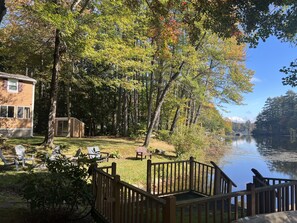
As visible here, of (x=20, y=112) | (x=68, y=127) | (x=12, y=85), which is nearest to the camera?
(x=12, y=85)

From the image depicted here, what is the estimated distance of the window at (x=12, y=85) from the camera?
19984 mm

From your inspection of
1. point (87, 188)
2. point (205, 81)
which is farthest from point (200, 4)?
point (205, 81)

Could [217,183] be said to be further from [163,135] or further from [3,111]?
[3,111]

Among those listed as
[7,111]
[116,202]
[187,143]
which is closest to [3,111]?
[7,111]

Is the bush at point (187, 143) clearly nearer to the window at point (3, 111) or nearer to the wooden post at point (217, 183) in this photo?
the wooden post at point (217, 183)

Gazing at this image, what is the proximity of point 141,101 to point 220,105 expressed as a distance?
27.4ft

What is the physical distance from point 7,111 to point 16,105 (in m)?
0.80

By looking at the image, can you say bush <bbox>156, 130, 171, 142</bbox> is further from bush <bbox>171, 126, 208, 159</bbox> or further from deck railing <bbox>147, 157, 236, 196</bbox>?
deck railing <bbox>147, 157, 236, 196</bbox>

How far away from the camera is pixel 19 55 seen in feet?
50.9

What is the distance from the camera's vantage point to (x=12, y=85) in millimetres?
20156

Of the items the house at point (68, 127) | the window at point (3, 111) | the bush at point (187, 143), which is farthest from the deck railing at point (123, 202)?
the house at point (68, 127)

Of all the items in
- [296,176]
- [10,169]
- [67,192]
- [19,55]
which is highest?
[19,55]

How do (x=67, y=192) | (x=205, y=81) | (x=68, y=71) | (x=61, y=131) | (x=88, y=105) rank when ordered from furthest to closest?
1. (x=88, y=105)
2. (x=205, y=81)
3. (x=61, y=131)
4. (x=68, y=71)
5. (x=67, y=192)

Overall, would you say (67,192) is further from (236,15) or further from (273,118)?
(273,118)
